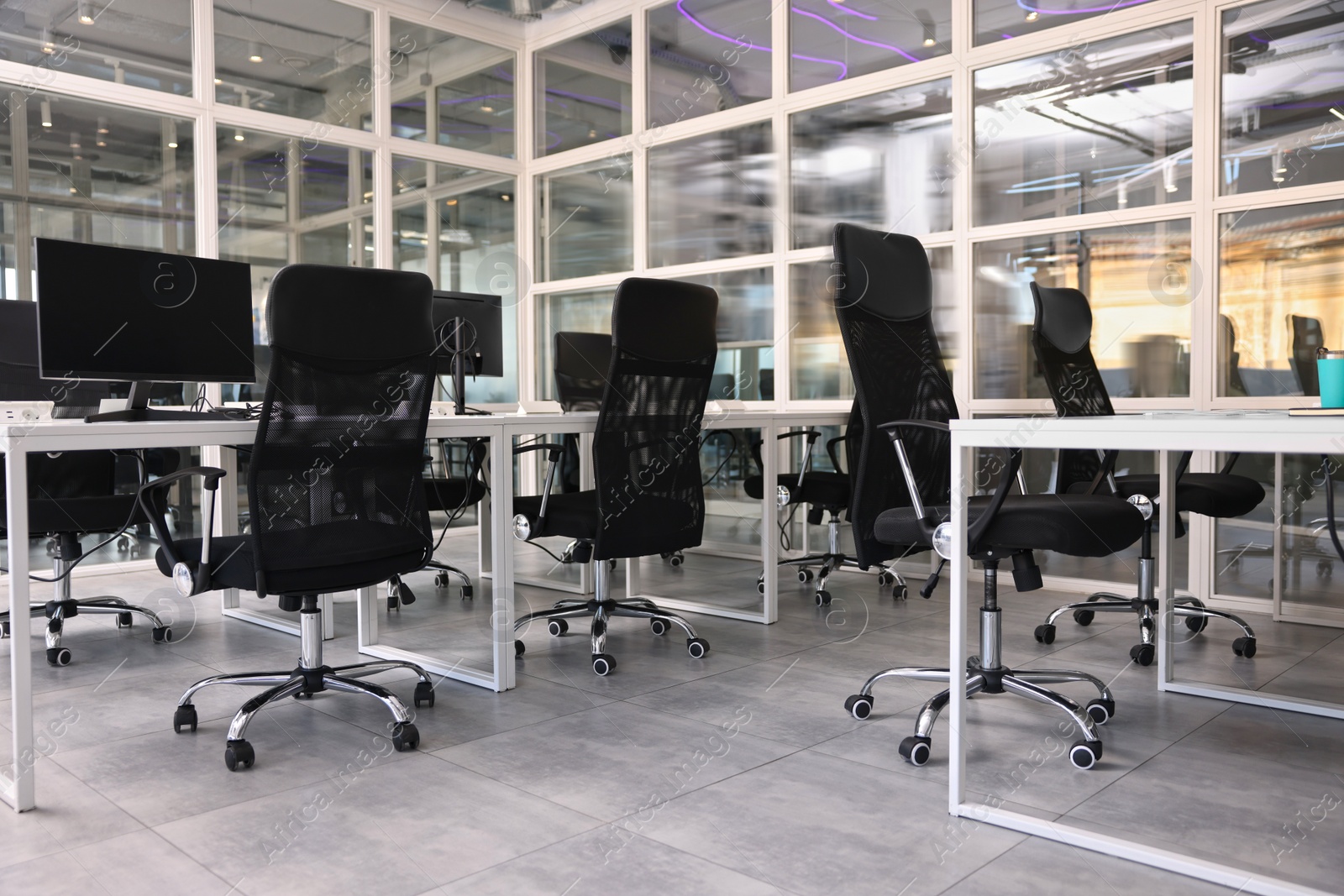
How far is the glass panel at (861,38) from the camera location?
4.88 meters

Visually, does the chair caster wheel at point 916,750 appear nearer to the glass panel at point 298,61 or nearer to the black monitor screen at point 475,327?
the black monitor screen at point 475,327

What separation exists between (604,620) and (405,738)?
1.06m

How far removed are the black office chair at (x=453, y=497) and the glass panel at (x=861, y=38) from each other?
9.13ft

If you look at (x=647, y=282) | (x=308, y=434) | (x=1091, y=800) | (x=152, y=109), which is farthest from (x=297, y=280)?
(x=152, y=109)

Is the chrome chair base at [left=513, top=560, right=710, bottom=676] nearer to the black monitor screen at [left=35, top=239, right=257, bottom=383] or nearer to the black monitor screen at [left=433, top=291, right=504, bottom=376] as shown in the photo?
the black monitor screen at [left=433, top=291, right=504, bottom=376]

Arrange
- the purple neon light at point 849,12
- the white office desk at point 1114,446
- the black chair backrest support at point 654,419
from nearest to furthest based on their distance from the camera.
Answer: the white office desk at point 1114,446 → the black chair backrest support at point 654,419 → the purple neon light at point 849,12

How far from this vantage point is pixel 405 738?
2.39m

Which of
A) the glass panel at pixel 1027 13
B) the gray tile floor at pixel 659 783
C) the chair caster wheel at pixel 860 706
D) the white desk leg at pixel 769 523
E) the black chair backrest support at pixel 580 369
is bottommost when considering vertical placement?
the gray tile floor at pixel 659 783

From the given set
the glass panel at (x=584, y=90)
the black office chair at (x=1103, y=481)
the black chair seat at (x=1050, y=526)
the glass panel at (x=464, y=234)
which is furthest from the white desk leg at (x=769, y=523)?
the glass panel at (x=584, y=90)

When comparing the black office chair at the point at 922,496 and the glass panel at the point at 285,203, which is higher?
the glass panel at the point at 285,203

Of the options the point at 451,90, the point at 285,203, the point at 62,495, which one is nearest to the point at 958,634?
the point at 62,495

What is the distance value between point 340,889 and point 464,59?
616cm

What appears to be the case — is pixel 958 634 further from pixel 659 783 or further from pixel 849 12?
pixel 849 12

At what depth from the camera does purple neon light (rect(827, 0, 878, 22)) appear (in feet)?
16.8
